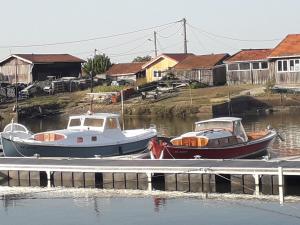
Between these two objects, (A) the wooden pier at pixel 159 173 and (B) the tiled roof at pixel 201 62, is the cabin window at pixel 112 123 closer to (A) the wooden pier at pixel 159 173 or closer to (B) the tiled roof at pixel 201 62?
(A) the wooden pier at pixel 159 173

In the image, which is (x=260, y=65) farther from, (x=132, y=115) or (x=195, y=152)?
(x=195, y=152)

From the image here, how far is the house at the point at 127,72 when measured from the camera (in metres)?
83.9

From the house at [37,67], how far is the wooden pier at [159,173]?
55658 mm

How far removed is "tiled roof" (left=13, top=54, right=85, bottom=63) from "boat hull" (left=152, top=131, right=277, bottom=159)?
2230 inches

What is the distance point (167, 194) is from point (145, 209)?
240 centimetres

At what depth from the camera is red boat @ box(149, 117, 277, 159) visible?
29.6 m

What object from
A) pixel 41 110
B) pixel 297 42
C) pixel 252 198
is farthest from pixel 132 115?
pixel 252 198

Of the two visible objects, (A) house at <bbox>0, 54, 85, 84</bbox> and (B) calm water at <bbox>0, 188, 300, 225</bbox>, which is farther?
(A) house at <bbox>0, 54, 85, 84</bbox>

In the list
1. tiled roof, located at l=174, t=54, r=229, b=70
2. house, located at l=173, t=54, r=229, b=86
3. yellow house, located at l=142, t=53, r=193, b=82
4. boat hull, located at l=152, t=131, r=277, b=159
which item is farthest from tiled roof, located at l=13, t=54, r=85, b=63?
boat hull, located at l=152, t=131, r=277, b=159

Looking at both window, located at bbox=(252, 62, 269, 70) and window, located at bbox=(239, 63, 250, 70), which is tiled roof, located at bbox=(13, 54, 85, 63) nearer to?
window, located at bbox=(239, 63, 250, 70)

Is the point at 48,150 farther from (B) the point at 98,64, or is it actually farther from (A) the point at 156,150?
(B) the point at 98,64

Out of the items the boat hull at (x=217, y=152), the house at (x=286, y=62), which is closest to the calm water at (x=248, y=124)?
the boat hull at (x=217, y=152)

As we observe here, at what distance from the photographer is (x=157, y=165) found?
2767cm

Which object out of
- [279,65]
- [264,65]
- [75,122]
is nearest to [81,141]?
[75,122]
